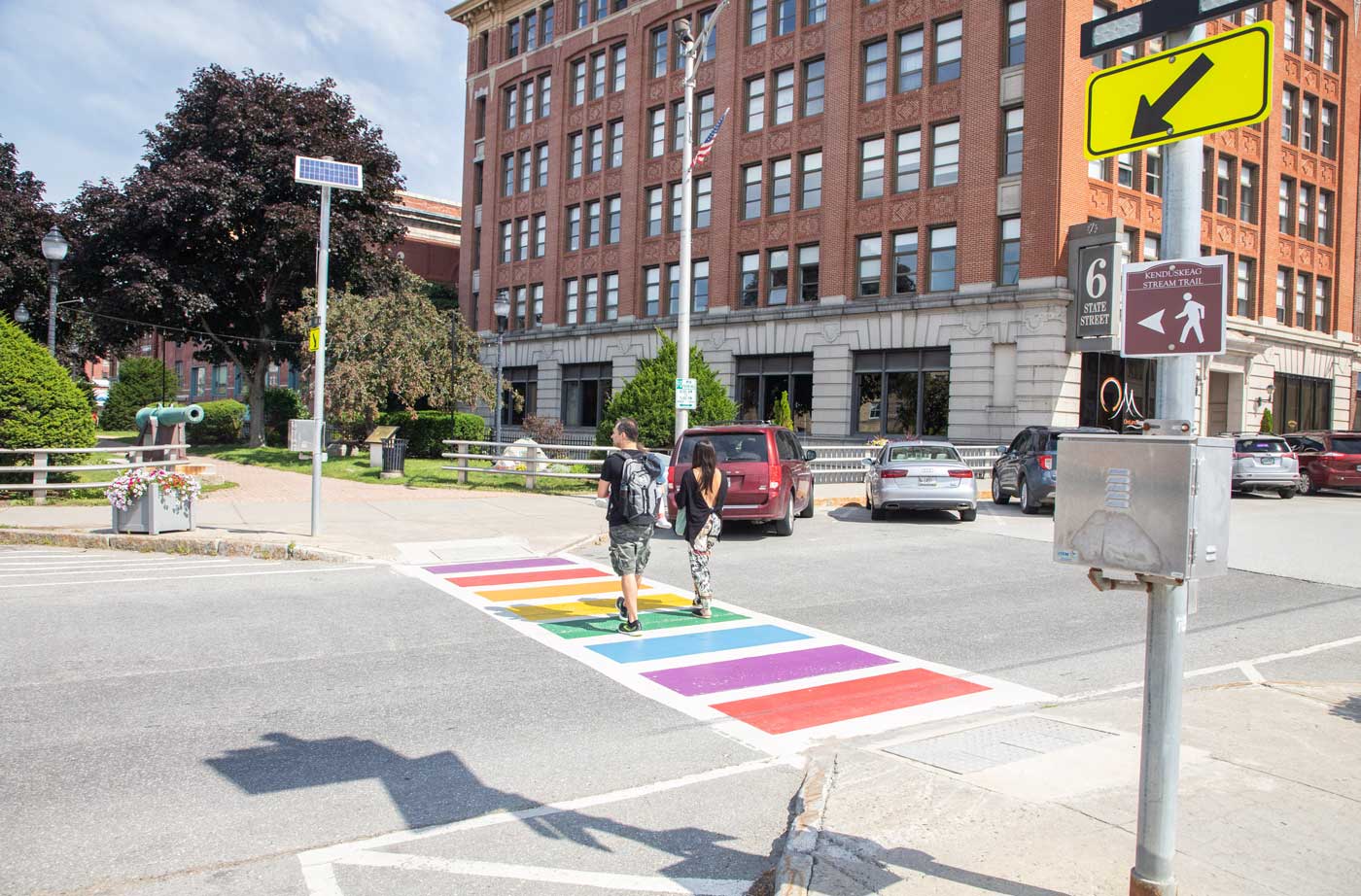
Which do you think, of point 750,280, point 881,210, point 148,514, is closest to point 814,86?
point 881,210

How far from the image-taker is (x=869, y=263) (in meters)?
33.5

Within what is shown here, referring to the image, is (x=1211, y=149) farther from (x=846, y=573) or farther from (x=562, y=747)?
(x=562, y=747)

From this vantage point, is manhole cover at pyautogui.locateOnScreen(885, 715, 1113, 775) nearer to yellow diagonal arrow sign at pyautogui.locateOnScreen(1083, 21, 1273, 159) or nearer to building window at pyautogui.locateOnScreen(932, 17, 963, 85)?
yellow diagonal arrow sign at pyautogui.locateOnScreen(1083, 21, 1273, 159)

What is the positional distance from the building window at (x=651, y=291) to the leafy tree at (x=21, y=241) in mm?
24396

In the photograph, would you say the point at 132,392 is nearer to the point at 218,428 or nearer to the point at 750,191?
the point at 218,428

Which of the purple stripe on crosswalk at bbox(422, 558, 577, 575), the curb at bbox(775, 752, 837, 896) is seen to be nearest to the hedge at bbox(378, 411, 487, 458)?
the purple stripe on crosswalk at bbox(422, 558, 577, 575)

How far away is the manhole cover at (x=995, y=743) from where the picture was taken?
521 cm

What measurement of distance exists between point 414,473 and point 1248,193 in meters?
31.8

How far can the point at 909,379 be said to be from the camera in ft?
105

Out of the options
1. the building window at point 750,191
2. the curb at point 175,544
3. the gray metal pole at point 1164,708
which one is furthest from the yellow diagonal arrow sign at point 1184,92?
the building window at point 750,191

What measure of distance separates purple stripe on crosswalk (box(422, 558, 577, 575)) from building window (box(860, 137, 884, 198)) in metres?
23.6

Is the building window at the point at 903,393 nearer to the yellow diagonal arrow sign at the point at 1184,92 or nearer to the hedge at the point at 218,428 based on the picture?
the yellow diagonal arrow sign at the point at 1184,92

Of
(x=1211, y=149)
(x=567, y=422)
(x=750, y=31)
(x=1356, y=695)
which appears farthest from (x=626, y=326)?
(x=1356, y=695)

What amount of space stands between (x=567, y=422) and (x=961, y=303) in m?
21.1
